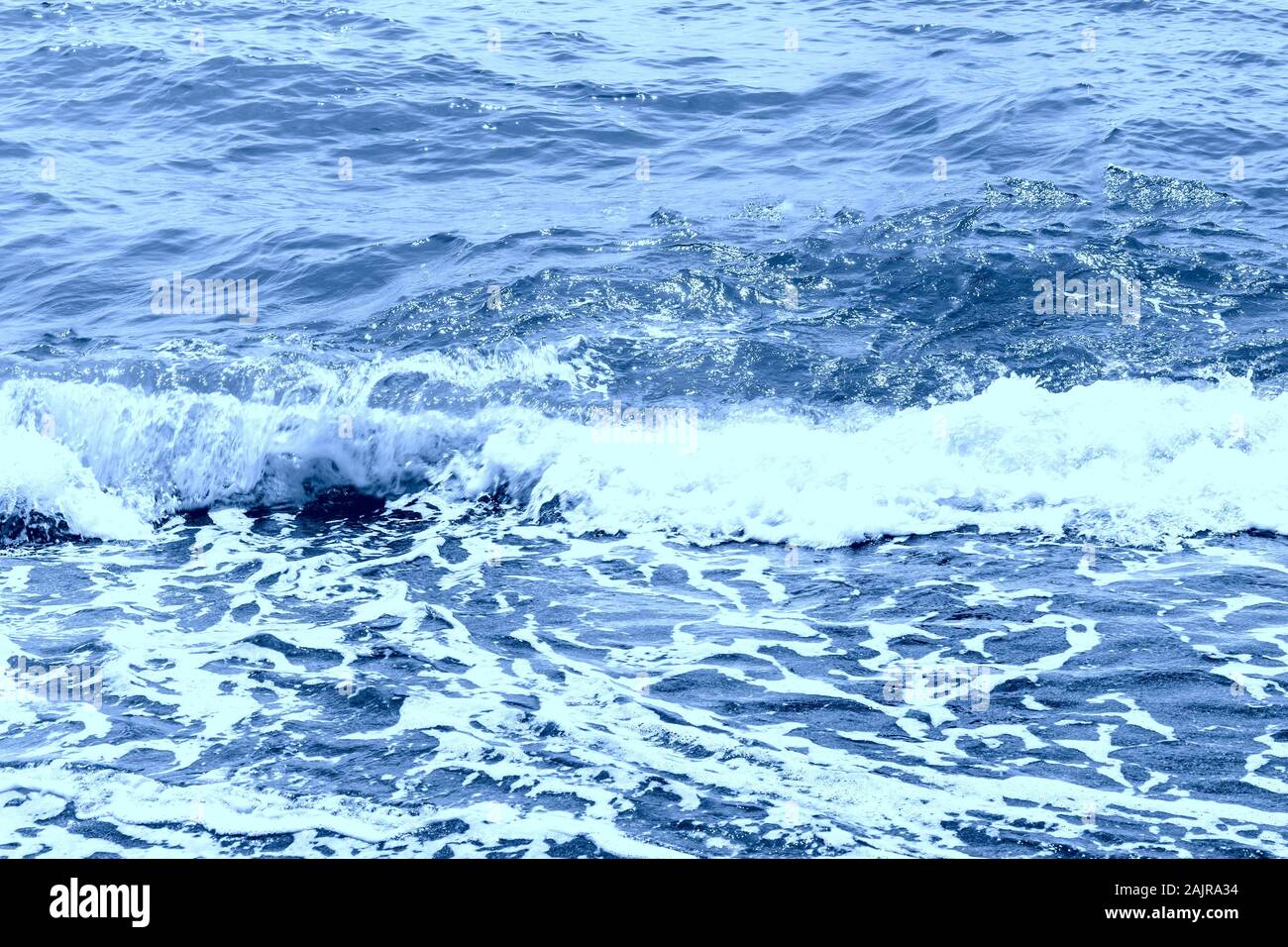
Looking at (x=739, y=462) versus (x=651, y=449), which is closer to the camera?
(x=739, y=462)

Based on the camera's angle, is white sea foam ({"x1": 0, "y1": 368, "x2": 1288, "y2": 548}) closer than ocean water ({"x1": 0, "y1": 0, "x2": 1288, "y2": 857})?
No

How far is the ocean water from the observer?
760 centimetres

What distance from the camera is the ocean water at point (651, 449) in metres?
7.60

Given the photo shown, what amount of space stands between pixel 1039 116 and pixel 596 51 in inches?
292

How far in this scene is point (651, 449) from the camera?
39.1ft
